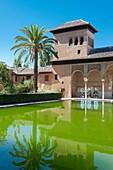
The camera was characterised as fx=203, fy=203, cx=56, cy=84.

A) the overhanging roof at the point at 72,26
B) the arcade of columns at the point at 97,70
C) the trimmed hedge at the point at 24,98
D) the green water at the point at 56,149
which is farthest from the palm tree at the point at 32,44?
the green water at the point at 56,149

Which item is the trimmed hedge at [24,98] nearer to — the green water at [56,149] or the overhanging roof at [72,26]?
the green water at [56,149]

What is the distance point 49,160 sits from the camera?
4.86 m

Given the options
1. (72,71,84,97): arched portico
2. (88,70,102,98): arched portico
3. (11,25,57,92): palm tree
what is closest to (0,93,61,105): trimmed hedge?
(11,25,57,92): palm tree

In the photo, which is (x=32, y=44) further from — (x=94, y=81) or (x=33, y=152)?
(x=33, y=152)

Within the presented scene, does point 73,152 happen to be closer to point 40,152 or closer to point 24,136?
point 40,152

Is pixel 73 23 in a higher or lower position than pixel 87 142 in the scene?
higher

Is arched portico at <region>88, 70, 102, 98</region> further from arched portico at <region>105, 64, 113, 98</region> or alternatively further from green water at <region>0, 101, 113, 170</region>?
green water at <region>0, 101, 113, 170</region>

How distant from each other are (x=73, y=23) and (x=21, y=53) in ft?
36.0

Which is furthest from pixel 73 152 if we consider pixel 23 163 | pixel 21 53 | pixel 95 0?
pixel 21 53

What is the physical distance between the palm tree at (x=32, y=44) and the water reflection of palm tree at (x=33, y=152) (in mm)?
18328

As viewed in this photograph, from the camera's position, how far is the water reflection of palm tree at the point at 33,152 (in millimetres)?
4594

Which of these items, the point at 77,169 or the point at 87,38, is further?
the point at 87,38

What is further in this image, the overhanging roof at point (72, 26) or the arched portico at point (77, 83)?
the arched portico at point (77, 83)

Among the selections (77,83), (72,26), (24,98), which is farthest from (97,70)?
(24,98)
